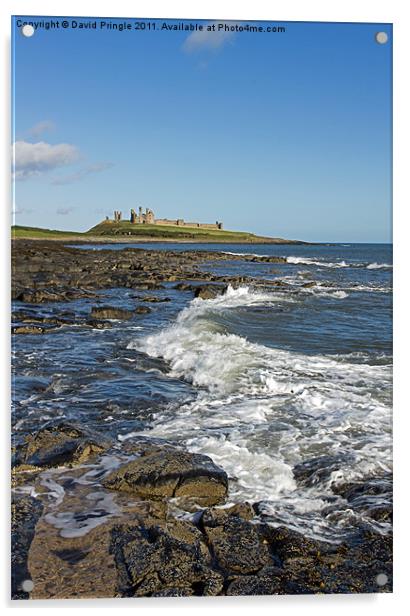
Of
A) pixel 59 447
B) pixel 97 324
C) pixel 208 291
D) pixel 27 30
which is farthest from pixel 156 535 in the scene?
pixel 208 291

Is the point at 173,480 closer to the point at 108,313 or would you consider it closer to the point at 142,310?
the point at 108,313

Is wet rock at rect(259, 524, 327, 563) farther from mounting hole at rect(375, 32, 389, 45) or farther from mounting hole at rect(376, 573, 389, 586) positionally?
mounting hole at rect(375, 32, 389, 45)

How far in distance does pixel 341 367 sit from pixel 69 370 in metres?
4.54

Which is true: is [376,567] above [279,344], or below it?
below

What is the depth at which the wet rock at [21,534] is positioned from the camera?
13.9 ft

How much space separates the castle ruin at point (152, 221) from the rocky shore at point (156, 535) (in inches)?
48.5

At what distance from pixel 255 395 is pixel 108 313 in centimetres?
727

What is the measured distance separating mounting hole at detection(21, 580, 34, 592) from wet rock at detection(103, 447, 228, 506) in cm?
106

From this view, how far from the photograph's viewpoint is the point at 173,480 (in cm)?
501

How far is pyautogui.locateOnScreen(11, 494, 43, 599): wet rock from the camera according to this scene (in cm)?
425
